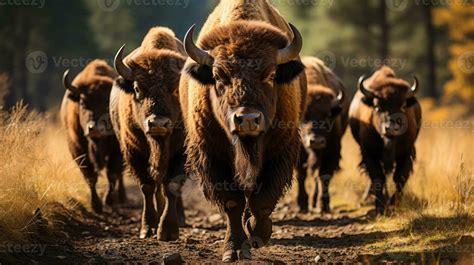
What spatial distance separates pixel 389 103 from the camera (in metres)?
10.3

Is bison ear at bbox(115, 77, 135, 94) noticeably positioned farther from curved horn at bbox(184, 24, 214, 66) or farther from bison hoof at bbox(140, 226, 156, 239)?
curved horn at bbox(184, 24, 214, 66)

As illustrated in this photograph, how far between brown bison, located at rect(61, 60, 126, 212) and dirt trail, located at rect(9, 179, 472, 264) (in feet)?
2.34

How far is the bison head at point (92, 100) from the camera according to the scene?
1078 cm

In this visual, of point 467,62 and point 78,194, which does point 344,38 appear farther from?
point 78,194

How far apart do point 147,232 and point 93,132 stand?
8.84 feet

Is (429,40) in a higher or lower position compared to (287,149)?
higher

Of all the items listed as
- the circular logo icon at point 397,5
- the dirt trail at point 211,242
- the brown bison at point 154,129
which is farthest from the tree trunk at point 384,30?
the brown bison at point 154,129

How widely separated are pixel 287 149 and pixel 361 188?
6.18m

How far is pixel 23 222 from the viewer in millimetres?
7246

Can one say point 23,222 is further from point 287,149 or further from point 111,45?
point 111,45

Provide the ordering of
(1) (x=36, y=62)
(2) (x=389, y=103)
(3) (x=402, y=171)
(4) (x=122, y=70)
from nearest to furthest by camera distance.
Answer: (4) (x=122, y=70)
(2) (x=389, y=103)
(3) (x=402, y=171)
(1) (x=36, y=62)

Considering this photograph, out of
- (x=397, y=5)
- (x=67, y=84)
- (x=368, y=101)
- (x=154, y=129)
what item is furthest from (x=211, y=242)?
(x=397, y=5)

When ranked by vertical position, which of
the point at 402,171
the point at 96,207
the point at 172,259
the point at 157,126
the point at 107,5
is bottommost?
the point at 96,207

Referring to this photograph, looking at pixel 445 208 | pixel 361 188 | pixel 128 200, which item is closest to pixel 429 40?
pixel 361 188
